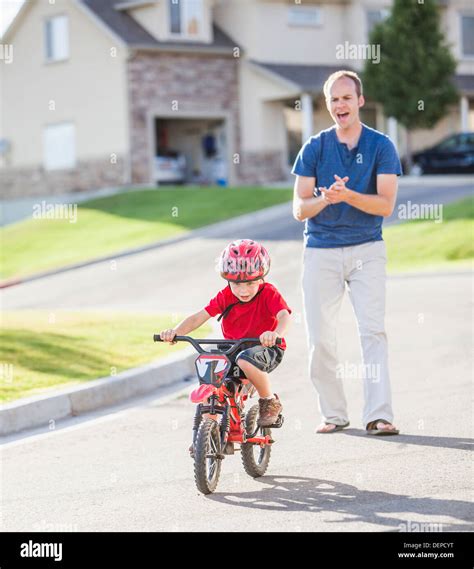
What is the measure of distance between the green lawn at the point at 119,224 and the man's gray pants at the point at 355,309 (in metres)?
16.8

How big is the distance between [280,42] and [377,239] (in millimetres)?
32874

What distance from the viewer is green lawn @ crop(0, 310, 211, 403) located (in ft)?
35.2

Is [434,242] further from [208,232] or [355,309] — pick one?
[355,309]

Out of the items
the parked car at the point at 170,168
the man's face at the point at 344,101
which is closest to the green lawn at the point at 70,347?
the man's face at the point at 344,101

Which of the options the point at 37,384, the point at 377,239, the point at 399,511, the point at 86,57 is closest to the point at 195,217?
the point at 86,57

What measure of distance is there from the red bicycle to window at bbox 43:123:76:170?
3313 cm

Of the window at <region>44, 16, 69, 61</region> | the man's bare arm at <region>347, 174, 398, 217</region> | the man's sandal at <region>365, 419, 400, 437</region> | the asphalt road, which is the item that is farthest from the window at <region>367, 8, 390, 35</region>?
the man's sandal at <region>365, 419, 400, 437</region>

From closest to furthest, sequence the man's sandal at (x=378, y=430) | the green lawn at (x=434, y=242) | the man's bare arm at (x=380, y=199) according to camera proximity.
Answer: the man's bare arm at (x=380, y=199) → the man's sandal at (x=378, y=430) → the green lawn at (x=434, y=242)

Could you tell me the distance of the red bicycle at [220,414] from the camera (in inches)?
267

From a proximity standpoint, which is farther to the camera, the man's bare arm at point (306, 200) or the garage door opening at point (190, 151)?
the garage door opening at point (190, 151)

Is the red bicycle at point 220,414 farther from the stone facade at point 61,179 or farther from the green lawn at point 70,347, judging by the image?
the stone facade at point 61,179

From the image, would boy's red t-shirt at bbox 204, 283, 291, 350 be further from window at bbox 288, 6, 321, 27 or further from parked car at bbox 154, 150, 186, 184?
window at bbox 288, 6, 321, 27
